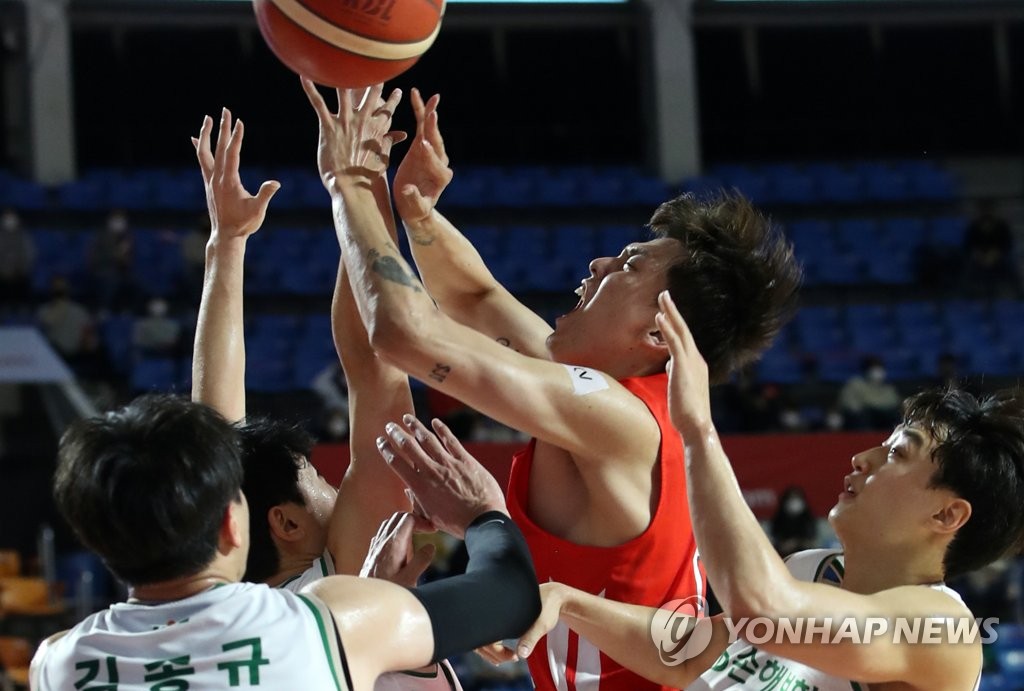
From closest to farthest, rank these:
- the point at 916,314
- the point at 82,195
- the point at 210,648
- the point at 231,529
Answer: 1. the point at 210,648
2. the point at 231,529
3. the point at 916,314
4. the point at 82,195

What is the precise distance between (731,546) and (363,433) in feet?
3.83

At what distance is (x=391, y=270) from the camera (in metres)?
2.94

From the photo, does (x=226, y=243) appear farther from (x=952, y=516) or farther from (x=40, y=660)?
(x=952, y=516)

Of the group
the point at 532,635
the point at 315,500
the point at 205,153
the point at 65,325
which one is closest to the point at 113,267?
the point at 65,325

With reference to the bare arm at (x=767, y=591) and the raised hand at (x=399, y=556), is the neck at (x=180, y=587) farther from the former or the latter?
the bare arm at (x=767, y=591)

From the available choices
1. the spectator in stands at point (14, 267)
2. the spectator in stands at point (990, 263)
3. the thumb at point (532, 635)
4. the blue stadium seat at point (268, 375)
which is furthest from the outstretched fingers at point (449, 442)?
the spectator in stands at point (990, 263)

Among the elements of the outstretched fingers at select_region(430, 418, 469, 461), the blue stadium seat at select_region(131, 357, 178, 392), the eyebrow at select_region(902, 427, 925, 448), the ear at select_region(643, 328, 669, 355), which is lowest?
the eyebrow at select_region(902, 427, 925, 448)

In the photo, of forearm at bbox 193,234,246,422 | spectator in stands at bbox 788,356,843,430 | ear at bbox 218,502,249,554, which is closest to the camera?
ear at bbox 218,502,249,554

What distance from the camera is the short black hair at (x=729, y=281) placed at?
3273 mm

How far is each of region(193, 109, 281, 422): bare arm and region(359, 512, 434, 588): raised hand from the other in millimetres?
892

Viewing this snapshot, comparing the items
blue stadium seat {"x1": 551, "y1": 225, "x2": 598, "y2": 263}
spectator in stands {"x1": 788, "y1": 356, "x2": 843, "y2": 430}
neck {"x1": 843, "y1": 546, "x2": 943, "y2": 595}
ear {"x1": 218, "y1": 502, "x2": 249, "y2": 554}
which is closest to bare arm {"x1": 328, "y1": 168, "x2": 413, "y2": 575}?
ear {"x1": 218, "y1": 502, "x2": 249, "y2": 554}

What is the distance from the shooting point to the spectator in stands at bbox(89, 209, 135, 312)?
1260 cm

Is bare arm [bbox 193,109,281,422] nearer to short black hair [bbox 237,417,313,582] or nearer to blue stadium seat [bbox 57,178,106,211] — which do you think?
short black hair [bbox 237,417,313,582]

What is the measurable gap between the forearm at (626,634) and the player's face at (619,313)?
0.65 meters
